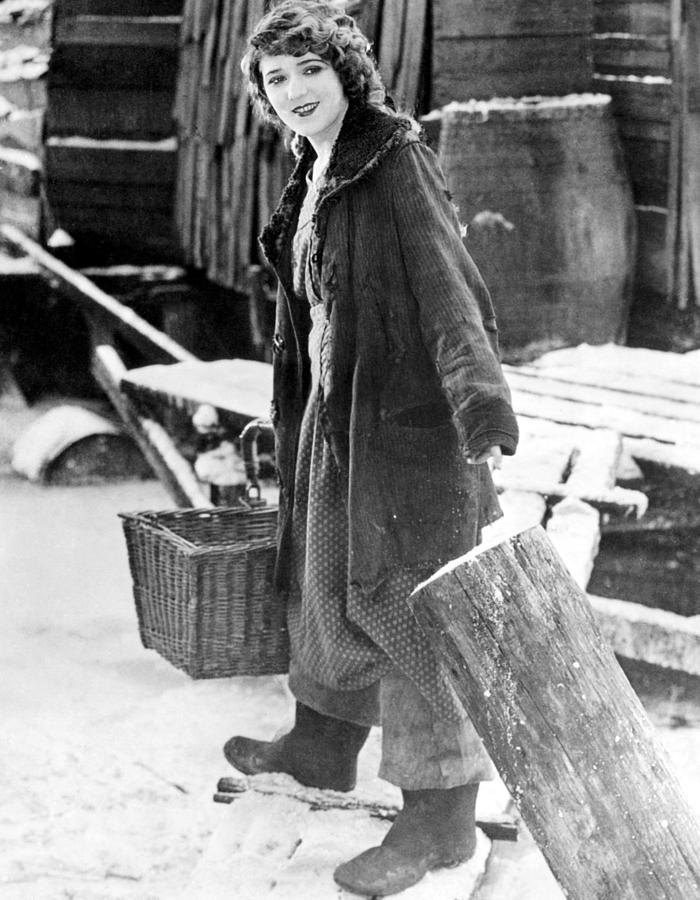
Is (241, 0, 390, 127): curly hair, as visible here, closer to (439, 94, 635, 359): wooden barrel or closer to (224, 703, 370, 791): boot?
(224, 703, 370, 791): boot

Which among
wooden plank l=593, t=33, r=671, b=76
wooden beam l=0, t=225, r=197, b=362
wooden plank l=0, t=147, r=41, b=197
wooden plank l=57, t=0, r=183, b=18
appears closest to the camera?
wooden plank l=593, t=33, r=671, b=76

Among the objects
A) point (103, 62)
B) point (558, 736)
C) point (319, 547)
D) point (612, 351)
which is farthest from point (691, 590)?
point (103, 62)

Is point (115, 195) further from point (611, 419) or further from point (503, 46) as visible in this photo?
point (611, 419)

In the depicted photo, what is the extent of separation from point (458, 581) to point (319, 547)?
72 centimetres

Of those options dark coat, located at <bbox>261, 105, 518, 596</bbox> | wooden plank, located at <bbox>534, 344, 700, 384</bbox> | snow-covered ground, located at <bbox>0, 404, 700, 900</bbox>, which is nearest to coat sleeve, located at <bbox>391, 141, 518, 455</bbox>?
dark coat, located at <bbox>261, 105, 518, 596</bbox>

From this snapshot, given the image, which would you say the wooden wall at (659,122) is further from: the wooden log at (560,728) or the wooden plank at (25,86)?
the wooden log at (560,728)

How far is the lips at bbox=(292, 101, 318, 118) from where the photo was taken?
2.65 metres

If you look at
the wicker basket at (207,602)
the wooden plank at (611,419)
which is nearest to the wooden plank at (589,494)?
the wooden plank at (611,419)

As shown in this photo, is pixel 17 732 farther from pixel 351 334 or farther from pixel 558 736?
pixel 558 736

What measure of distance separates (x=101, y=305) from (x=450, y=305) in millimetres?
5264

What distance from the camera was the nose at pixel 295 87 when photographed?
8.63 feet

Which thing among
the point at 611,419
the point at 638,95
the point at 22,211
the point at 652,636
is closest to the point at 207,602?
the point at 652,636

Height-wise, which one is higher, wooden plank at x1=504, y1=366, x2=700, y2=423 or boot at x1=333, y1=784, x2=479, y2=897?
wooden plank at x1=504, y1=366, x2=700, y2=423

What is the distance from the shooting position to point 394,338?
2611 mm
